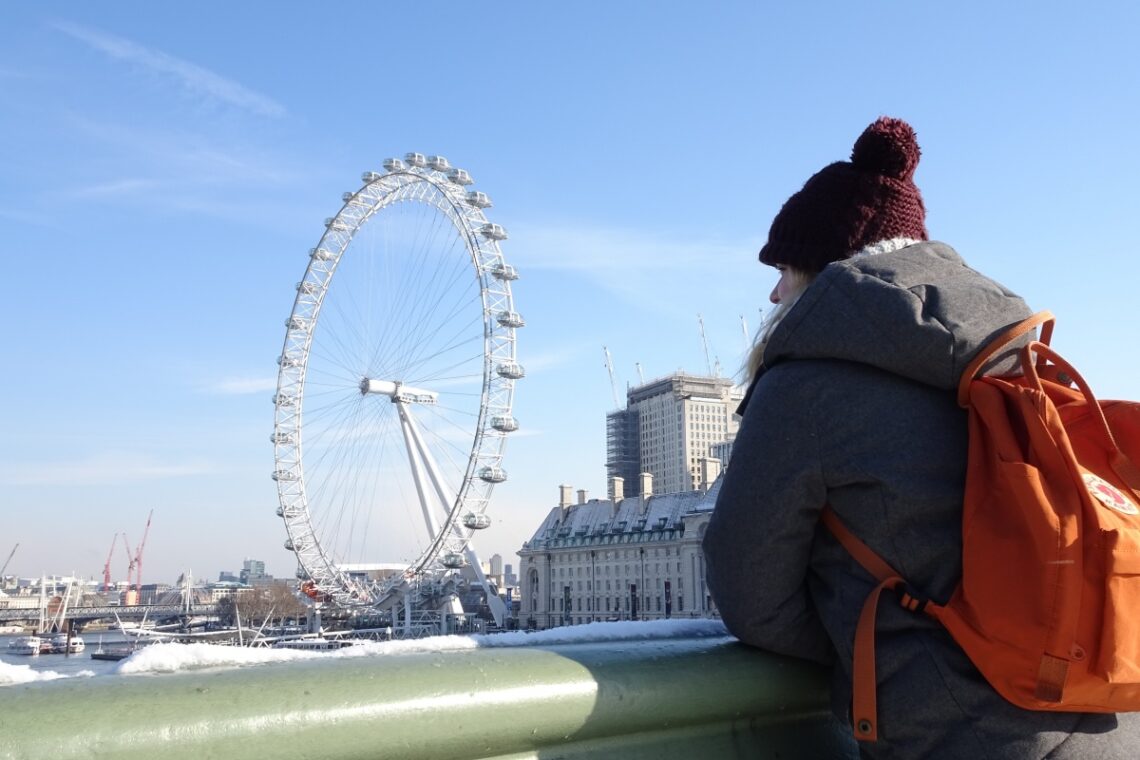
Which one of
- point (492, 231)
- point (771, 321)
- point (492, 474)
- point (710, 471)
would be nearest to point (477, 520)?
point (492, 474)

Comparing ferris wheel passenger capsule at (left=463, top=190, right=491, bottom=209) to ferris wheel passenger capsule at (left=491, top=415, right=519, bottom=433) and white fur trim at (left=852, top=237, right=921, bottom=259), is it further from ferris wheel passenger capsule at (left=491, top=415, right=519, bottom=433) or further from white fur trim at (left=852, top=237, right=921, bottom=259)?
white fur trim at (left=852, top=237, right=921, bottom=259)

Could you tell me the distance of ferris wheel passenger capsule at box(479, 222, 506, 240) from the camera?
3017cm

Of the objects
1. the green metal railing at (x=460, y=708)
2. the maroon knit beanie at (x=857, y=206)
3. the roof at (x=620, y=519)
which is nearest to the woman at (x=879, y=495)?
the green metal railing at (x=460, y=708)

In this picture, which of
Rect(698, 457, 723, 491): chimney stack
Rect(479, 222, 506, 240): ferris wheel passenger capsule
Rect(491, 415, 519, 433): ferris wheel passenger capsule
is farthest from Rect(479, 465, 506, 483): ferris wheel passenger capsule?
Rect(698, 457, 723, 491): chimney stack

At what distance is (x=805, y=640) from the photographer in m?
1.72

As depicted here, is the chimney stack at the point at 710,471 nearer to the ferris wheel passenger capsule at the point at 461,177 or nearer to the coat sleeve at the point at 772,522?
the ferris wheel passenger capsule at the point at 461,177

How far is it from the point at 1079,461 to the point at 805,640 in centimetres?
51

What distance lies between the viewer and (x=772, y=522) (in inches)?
63.6

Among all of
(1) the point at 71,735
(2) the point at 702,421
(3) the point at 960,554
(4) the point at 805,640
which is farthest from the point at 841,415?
(2) the point at 702,421

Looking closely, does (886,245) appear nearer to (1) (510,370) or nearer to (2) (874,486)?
(2) (874,486)

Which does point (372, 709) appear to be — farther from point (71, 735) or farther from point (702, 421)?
point (702, 421)

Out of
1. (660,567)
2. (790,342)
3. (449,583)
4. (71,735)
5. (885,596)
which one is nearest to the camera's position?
(71,735)

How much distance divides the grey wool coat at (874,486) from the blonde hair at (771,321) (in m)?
0.23

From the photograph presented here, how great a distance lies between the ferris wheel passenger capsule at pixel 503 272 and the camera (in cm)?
2977
